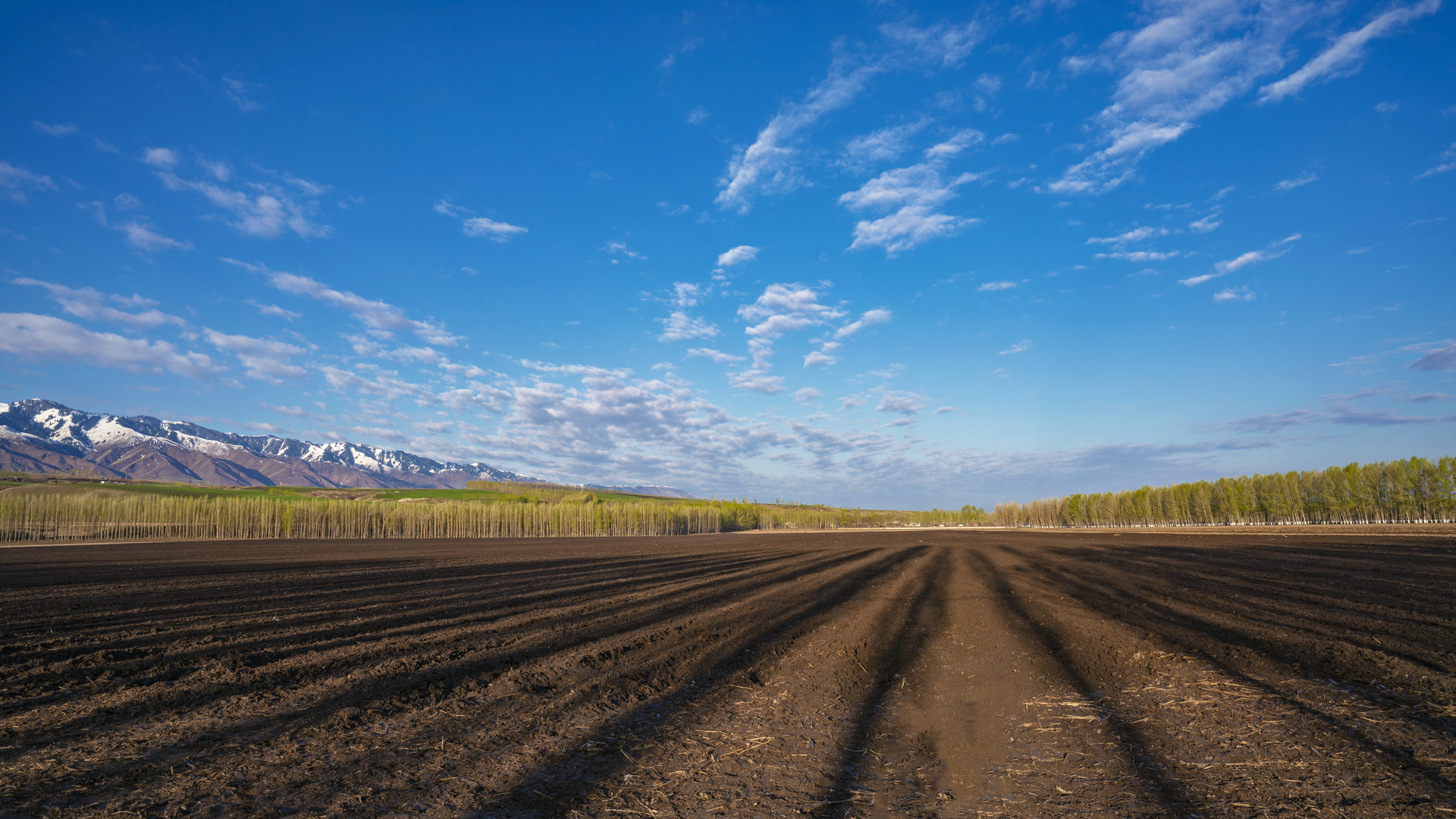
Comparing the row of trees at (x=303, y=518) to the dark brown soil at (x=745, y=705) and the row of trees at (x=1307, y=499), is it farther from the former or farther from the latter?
the row of trees at (x=1307, y=499)

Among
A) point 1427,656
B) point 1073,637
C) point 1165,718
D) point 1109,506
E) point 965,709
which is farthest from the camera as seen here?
point 1109,506

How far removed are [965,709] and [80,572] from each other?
30022 mm

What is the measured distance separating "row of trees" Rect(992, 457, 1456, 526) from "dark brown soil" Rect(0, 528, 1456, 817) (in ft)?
216

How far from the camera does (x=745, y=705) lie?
584 cm

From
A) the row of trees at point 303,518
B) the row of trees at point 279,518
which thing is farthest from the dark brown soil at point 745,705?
the row of trees at point 303,518

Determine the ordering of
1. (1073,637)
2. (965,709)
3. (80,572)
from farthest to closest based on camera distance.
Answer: (80,572) < (1073,637) < (965,709)

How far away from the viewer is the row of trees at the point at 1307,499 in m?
54.8

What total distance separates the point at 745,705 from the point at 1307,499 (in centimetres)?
8967

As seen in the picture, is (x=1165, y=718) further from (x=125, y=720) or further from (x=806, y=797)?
(x=125, y=720)

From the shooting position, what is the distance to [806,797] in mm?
3918

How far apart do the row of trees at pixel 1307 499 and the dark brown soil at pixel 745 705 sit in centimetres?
6571

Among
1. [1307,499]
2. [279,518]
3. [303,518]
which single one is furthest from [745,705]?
[1307,499]

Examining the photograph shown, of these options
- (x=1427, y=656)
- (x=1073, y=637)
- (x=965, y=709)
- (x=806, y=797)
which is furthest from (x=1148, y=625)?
(x=806, y=797)

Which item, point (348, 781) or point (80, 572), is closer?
point (348, 781)
